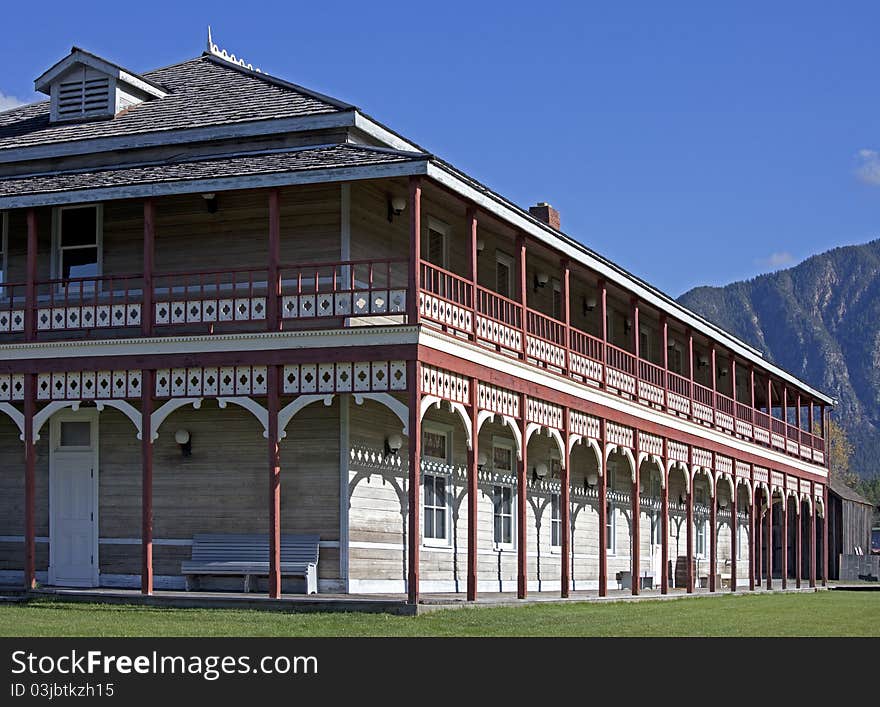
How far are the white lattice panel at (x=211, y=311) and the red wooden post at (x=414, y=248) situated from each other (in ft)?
7.85

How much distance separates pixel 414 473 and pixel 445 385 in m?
1.88

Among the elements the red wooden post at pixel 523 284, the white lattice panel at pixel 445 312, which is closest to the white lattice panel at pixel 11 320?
the white lattice panel at pixel 445 312

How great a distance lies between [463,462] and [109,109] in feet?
30.3

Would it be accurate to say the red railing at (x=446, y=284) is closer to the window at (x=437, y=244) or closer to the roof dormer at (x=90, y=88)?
the window at (x=437, y=244)

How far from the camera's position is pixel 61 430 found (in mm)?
27016

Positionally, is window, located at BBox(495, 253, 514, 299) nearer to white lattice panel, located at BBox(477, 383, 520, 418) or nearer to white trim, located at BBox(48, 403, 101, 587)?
white lattice panel, located at BBox(477, 383, 520, 418)

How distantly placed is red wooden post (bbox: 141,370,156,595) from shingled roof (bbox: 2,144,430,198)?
6.36ft

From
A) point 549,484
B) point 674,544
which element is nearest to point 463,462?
point 549,484

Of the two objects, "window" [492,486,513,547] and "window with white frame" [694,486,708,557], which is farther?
"window with white frame" [694,486,708,557]

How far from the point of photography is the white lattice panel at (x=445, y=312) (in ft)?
75.9

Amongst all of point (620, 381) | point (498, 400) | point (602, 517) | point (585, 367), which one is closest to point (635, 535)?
point (602, 517)

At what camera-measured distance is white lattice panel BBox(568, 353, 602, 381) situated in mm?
29188

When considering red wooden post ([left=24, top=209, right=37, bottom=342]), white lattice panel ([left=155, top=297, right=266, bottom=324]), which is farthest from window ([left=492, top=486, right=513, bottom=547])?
red wooden post ([left=24, top=209, right=37, bottom=342])
